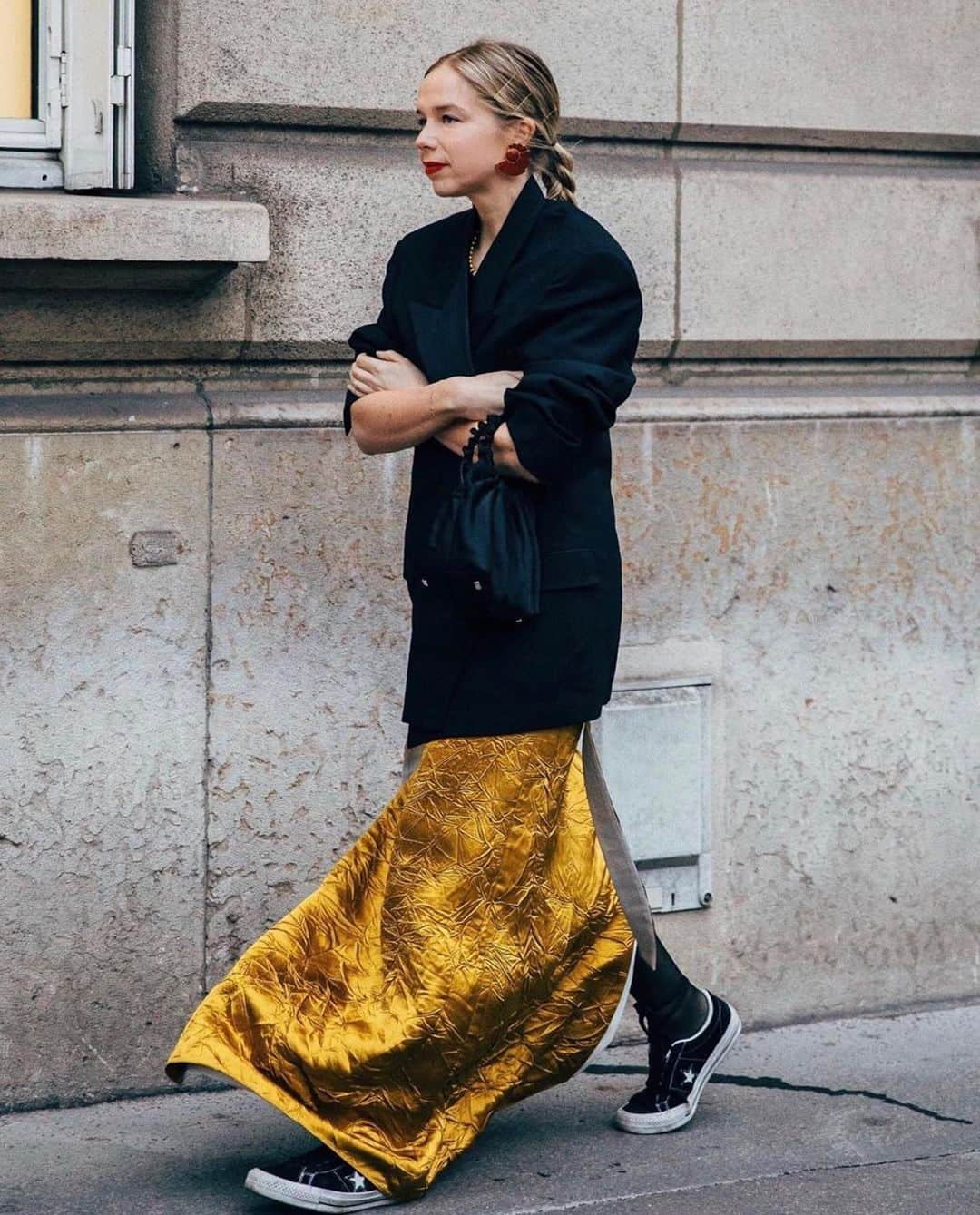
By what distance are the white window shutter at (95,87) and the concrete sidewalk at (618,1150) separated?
1.86 meters

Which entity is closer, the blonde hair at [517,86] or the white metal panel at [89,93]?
the blonde hair at [517,86]

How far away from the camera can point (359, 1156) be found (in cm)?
347

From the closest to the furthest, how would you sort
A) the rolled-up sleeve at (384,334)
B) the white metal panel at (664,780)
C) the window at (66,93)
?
the rolled-up sleeve at (384,334) → the window at (66,93) → the white metal panel at (664,780)

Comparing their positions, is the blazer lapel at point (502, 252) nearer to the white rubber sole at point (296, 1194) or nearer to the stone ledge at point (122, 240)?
the stone ledge at point (122, 240)

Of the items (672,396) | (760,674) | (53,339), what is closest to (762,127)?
(672,396)

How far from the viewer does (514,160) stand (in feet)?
11.3

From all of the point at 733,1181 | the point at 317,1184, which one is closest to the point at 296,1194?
the point at 317,1184

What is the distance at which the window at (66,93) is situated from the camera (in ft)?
13.3

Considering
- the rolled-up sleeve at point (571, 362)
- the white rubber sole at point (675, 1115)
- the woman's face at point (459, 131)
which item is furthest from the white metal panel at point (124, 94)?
the white rubber sole at point (675, 1115)

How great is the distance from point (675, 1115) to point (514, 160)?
183 cm

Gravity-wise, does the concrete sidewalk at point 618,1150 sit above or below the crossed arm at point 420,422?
below

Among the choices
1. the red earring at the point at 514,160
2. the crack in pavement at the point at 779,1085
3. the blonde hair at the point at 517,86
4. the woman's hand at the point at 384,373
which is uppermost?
the blonde hair at the point at 517,86

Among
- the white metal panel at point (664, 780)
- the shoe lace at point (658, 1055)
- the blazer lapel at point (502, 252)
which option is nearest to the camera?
the blazer lapel at point (502, 252)

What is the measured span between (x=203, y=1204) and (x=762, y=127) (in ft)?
8.43
